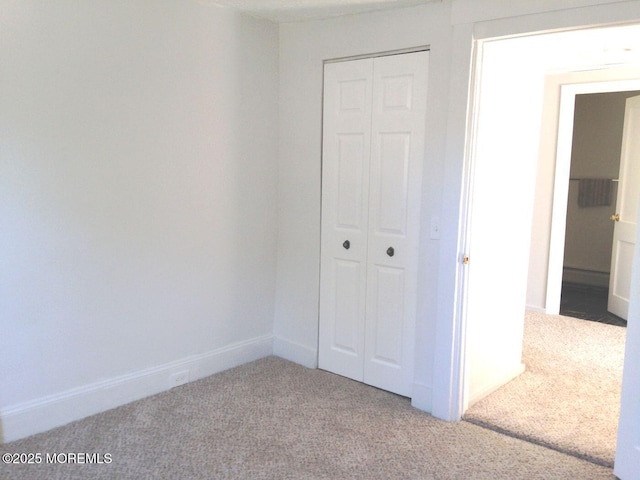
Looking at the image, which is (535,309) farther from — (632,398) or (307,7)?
(307,7)

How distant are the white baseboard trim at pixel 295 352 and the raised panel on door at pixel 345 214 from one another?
0.08 metres

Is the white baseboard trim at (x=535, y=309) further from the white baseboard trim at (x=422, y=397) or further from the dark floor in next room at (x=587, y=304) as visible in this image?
the white baseboard trim at (x=422, y=397)

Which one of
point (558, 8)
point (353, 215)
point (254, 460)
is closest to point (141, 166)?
point (353, 215)

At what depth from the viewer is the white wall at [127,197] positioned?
2549mm

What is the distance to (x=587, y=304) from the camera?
18.3ft

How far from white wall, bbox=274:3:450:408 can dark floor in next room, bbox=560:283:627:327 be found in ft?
9.36

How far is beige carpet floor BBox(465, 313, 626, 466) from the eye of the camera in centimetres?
274

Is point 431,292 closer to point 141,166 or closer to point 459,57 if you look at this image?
point 459,57

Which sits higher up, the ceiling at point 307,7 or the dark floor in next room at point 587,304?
the ceiling at point 307,7

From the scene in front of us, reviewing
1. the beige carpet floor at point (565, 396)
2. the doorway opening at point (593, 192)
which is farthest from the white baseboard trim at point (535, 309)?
the doorway opening at point (593, 192)

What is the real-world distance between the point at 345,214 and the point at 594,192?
4.29m

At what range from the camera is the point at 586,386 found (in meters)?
3.42

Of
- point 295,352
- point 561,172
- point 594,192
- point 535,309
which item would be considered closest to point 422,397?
point 295,352

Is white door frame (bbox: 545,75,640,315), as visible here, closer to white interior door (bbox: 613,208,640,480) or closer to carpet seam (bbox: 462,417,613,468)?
carpet seam (bbox: 462,417,613,468)
